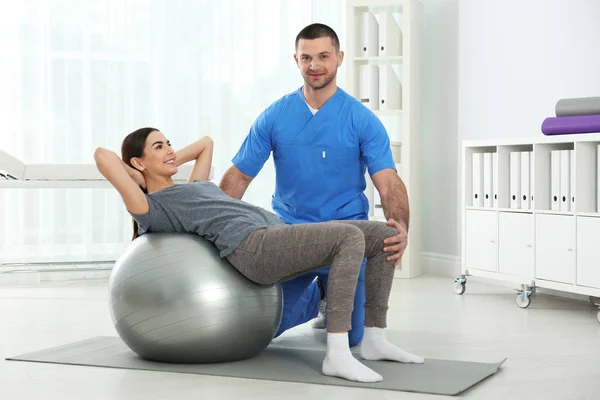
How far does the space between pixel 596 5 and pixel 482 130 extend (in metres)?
0.99

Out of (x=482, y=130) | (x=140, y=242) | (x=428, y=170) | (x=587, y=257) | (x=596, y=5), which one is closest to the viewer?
(x=140, y=242)

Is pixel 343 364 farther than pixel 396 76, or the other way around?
pixel 396 76

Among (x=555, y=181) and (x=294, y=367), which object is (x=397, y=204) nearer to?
(x=294, y=367)

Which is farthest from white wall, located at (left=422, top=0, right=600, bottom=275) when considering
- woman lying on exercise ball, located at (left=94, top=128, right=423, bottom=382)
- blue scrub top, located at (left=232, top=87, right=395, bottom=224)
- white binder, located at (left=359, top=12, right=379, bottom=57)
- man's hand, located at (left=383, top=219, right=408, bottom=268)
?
woman lying on exercise ball, located at (left=94, top=128, right=423, bottom=382)

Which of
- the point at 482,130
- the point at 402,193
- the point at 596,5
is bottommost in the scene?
the point at 402,193

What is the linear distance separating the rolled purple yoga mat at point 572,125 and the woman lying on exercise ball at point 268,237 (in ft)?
4.39

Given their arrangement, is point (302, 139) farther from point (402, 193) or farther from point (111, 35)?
point (111, 35)

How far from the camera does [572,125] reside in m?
3.58

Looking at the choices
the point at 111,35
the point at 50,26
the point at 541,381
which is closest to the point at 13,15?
the point at 50,26

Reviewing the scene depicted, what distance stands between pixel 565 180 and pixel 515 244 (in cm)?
41

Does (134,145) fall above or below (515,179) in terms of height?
above

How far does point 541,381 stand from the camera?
238 cm

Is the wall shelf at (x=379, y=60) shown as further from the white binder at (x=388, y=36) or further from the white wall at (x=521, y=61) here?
the white wall at (x=521, y=61)

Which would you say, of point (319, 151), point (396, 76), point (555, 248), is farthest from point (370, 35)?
point (319, 151)
